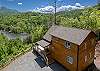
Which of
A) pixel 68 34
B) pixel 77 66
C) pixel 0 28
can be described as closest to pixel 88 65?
pixel 77 66

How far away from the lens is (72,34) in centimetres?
3166

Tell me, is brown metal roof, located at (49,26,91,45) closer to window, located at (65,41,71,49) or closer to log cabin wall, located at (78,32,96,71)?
window, located at (65,41,71,49)

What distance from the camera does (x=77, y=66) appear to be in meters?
29.6

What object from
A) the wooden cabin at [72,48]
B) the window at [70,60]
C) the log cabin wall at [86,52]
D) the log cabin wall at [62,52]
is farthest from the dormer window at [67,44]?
the log cabin wall at [86,52]

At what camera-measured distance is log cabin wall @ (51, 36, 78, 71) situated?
3003 centimetres

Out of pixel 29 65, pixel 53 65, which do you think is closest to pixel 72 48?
pixel 53 65

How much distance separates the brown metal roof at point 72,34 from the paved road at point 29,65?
571cm

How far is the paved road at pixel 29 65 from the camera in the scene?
32.8m

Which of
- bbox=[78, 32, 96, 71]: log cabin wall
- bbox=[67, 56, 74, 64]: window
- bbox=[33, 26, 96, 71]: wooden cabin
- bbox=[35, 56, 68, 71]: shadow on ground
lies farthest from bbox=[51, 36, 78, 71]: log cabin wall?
bbox=[78, 32, 96, 71]: log cabin wall

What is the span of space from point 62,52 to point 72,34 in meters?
3.92

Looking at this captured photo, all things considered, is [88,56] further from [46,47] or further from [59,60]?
[46,47]

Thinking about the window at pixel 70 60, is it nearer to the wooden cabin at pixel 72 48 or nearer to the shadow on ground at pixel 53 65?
the wooden cabin at pixel 72 48

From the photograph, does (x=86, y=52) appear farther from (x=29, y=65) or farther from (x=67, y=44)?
(x=29, y=65)

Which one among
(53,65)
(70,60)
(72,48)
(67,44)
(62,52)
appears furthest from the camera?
(53,65)
